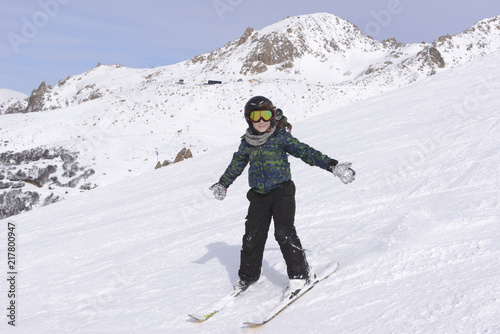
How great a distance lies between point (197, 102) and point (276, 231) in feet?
98.8

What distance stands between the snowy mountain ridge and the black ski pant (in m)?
18.5

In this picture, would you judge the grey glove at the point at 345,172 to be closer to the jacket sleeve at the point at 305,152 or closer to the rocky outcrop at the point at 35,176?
the jacket sleeve at the point at 305,152

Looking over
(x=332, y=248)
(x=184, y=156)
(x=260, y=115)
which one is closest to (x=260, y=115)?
(x=260, y=115)

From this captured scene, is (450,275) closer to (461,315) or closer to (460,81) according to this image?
(461,315)

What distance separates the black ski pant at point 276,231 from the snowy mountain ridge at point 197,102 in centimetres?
1852

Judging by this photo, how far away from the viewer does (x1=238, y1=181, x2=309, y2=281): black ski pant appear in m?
3.05

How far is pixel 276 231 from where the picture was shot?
312 centimetres

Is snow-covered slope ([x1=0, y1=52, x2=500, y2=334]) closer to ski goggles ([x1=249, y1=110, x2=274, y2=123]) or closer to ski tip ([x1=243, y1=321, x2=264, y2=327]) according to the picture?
ski tip ([x1=243, y1=321, x2=264, y2=327])

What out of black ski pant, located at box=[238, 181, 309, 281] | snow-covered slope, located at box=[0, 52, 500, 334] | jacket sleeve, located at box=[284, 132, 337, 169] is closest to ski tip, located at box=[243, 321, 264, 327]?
snow-covered slope, located at box=[0, 52, 500, 334]

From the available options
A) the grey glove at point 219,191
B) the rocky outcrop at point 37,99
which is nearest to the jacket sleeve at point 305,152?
the grey glove at point 219,191

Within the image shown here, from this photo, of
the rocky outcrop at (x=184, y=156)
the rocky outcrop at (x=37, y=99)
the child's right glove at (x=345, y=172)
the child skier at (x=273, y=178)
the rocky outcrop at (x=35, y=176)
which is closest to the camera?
the child's right glove at (x=345, y=172)

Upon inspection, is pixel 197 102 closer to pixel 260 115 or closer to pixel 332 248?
pixel 332 248

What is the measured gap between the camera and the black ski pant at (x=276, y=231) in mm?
3055

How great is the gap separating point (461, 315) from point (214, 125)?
2651 cm
